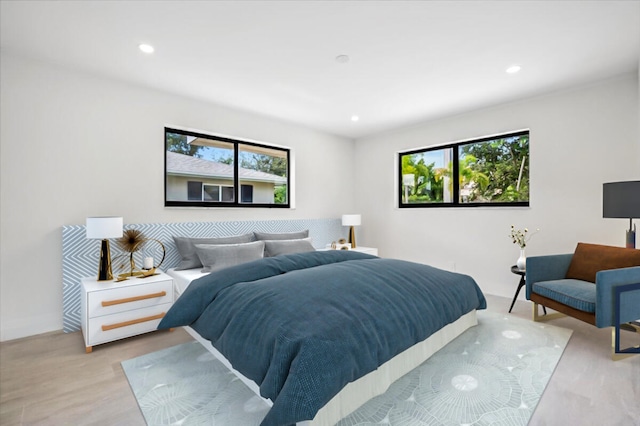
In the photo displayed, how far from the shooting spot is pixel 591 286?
2.59 m

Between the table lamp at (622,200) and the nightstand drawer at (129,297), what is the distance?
390 centimetres

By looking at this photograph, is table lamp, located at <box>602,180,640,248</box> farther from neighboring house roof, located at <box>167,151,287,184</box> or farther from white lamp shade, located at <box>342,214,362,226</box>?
neighboring house roof, located at <box>167,151,287,184</box>

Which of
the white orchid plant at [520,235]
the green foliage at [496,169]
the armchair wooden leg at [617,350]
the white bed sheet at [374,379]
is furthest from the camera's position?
the green foliage at [496,169]

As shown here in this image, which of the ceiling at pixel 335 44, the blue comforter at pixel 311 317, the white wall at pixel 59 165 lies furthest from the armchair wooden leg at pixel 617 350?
the white wall at pixel 59 165

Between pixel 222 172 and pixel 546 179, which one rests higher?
pixel 222 172

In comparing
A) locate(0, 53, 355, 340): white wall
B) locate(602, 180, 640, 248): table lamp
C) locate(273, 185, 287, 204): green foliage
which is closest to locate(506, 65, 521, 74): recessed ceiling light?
locate(602, 180, 640, 248): table lamp

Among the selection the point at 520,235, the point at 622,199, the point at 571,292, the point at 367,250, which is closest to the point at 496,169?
the point at 520,235

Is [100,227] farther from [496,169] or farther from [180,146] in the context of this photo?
[496,169]

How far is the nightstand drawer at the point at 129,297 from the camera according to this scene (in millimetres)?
2426

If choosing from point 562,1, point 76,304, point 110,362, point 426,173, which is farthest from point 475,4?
point 76,304

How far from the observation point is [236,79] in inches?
121

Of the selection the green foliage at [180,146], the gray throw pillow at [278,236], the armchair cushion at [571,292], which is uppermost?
the green foliage at [180,146]

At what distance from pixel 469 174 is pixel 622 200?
1859mm

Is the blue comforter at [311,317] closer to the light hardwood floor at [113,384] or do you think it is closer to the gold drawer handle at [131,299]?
the light hardwood floor at [113,384]
